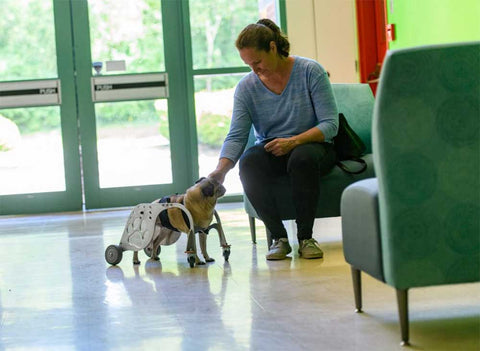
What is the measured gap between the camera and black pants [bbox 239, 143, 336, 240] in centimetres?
344

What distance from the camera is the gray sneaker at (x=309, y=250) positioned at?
3.43m

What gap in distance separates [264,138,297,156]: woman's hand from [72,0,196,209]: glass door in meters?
3.25

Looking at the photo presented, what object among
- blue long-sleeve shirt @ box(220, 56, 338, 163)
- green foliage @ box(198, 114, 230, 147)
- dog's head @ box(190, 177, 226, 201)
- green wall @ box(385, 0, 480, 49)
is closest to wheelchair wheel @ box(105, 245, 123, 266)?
dog's head @ box(190, 177, 226, 201)

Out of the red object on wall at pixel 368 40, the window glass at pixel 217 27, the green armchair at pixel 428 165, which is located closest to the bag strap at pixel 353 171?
the green armchair at pixel 428 165

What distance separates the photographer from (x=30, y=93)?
6.54 m

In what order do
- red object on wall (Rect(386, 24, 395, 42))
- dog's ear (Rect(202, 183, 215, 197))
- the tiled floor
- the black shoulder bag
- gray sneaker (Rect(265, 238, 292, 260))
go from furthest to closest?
red object on wall (Rect(386, 24, 395, 42)) → the black shoulder bag → gray sneaker (Rect(265, 238, 292, 260)) → dog's ear (Rect(202, 183, 215, 197)) → the tiled floor

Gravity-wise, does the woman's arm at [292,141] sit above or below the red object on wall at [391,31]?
below

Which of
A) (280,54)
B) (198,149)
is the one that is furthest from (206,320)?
(198,149)

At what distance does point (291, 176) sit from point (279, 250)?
327mm

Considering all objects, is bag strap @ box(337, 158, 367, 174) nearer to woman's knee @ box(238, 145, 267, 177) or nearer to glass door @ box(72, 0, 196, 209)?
woman's knee @ box(238, 145, 267, 177)

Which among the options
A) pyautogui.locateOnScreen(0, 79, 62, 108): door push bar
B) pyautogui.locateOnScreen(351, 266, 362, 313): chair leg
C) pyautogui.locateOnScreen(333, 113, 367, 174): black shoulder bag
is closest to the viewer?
pyautogui.locateOnScreen(351, 266, 362, 313): chair leg

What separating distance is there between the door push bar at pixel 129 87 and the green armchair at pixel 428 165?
4795 millimetres

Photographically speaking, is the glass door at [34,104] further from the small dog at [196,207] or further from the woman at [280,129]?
the small dog at [196,207]

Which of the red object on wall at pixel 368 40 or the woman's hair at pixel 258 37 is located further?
the red object on wall at pixel 368 40
